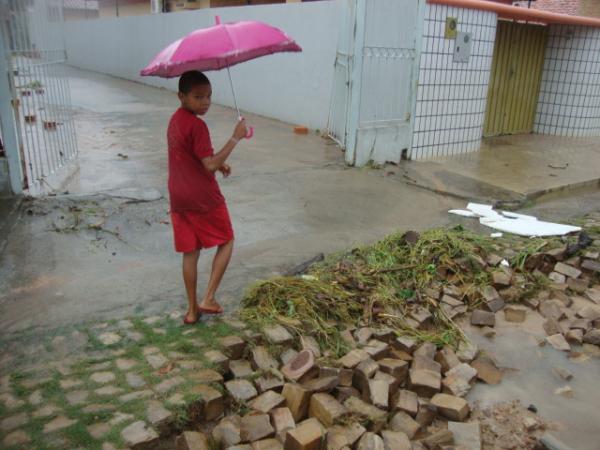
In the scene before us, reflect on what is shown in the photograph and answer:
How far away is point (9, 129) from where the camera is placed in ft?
16.6

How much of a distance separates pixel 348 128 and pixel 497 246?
3018mm

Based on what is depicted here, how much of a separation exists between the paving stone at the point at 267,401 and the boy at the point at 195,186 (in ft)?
2.70

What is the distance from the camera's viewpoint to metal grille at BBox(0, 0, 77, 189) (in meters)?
5.09

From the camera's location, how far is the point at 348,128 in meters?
7.08

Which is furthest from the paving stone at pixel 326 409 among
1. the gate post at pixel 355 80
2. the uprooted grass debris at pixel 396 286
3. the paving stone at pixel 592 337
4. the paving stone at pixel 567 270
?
the gate post at pixel 355 80

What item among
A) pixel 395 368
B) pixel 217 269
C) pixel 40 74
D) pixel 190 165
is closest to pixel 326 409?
pixel 395 368

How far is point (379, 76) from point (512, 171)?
229cm

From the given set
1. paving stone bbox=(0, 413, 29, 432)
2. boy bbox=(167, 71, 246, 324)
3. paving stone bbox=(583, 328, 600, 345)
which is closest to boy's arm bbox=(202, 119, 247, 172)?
boy bbox=(167, 71, 246, 324)

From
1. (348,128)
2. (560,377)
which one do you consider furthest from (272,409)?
(348,128)

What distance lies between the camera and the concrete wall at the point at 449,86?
7254mm

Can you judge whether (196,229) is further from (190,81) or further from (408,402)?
(408,402)

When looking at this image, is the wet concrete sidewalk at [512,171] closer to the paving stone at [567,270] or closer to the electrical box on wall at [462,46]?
the electrical box on wall at [462,46]

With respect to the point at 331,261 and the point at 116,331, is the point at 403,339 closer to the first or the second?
the point at 331,261

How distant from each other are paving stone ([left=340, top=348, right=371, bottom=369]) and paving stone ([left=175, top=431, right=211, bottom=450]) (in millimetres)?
879
